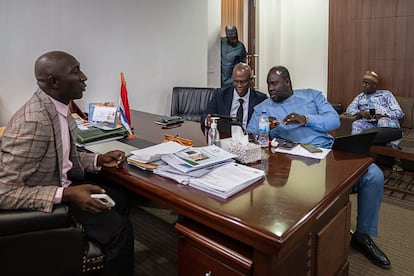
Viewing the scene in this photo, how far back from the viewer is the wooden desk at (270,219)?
112 centimetres

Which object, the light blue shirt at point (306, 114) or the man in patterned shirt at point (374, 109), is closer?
the light blue shirt at point (306, 114)

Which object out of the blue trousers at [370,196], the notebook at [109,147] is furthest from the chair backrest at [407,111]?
the notebook at [109,147]

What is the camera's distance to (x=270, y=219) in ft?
3.68

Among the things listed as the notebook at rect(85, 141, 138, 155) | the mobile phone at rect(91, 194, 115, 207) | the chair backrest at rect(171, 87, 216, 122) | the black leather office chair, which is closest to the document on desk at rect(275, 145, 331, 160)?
the notebook at rect(85, 141, 138, 155)

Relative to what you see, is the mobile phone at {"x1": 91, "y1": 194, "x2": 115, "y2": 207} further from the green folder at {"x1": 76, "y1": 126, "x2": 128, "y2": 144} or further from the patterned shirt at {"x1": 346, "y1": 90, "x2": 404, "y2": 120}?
the patterned shirt at {"x1": 346, "y1": 90, "x2": 404, "y2": 120}

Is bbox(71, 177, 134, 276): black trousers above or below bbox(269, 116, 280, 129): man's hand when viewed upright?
below

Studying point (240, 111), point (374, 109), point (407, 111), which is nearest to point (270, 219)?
point (240, 111)

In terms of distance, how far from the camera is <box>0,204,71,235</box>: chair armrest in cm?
125

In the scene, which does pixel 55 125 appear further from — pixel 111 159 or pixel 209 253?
pixel 209 253

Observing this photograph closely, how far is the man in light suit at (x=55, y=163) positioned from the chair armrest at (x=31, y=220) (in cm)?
3

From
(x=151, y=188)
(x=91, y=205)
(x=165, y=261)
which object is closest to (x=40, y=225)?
(x=91, y=205)

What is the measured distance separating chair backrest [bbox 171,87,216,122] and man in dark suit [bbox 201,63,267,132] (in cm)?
95

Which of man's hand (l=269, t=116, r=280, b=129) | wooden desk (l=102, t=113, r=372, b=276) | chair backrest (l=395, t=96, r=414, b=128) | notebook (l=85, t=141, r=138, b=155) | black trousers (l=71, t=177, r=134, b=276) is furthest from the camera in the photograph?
chair backrest (l=395, t=96, r=414, b=128)

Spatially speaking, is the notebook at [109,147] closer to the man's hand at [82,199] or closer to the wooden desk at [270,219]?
the wooden desk at [270,219]
